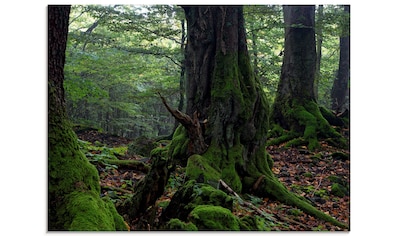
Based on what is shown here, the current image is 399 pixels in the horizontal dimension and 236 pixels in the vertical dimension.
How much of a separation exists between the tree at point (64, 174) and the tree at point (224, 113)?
50.4 inches

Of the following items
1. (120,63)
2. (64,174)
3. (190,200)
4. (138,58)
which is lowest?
(190,200)

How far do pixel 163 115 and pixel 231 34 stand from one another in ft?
16.9

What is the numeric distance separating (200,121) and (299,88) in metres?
3.03

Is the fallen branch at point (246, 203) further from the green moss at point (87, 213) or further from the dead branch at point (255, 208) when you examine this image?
the green moss at point (87, 213)

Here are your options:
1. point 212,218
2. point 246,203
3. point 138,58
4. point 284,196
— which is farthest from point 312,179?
point 138,58

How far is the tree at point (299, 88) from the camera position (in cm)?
595

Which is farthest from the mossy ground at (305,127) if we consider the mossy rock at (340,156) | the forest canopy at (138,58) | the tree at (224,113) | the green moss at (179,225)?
the green moss at (179,225)

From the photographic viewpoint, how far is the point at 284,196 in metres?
3.93

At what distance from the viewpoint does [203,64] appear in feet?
14.0

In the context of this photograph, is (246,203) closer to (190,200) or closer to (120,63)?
(190,200)

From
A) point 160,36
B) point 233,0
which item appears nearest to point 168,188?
point 233,0
